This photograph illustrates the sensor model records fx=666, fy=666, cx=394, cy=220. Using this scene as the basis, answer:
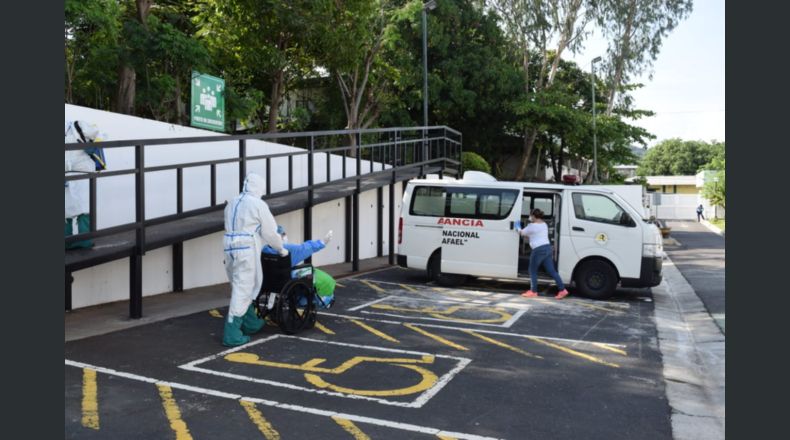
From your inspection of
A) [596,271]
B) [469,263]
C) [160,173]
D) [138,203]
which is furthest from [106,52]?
[596,271]

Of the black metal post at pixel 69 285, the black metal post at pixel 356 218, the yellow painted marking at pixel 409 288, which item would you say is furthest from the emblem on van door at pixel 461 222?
the black metal post at pixel 69 285

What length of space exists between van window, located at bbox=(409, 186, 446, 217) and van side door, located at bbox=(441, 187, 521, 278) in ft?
0.55

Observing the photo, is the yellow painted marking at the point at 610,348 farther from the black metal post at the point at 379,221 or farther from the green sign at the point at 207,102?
the black metal post at the point at 379,221

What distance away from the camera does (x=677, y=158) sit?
333 feet

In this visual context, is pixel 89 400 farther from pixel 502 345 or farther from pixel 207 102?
pixel 207 102

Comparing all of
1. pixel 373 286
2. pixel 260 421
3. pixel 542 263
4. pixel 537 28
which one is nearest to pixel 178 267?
pixel 373 286

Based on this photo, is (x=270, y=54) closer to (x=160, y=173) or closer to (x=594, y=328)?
(x=160, y=173)

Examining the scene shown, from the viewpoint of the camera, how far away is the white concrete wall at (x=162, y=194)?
895 cm

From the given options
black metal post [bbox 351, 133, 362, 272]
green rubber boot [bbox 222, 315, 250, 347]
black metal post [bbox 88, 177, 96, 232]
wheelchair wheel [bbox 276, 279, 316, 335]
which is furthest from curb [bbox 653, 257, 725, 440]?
black metal post [bbox 88, 177, 96, 232]

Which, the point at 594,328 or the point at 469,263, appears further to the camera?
the point at 469,263

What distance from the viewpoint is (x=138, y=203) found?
802 cm

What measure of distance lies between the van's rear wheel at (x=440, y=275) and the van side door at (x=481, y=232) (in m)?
0.21

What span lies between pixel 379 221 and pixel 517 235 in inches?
218

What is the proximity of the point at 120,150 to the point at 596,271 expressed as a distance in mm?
7915
